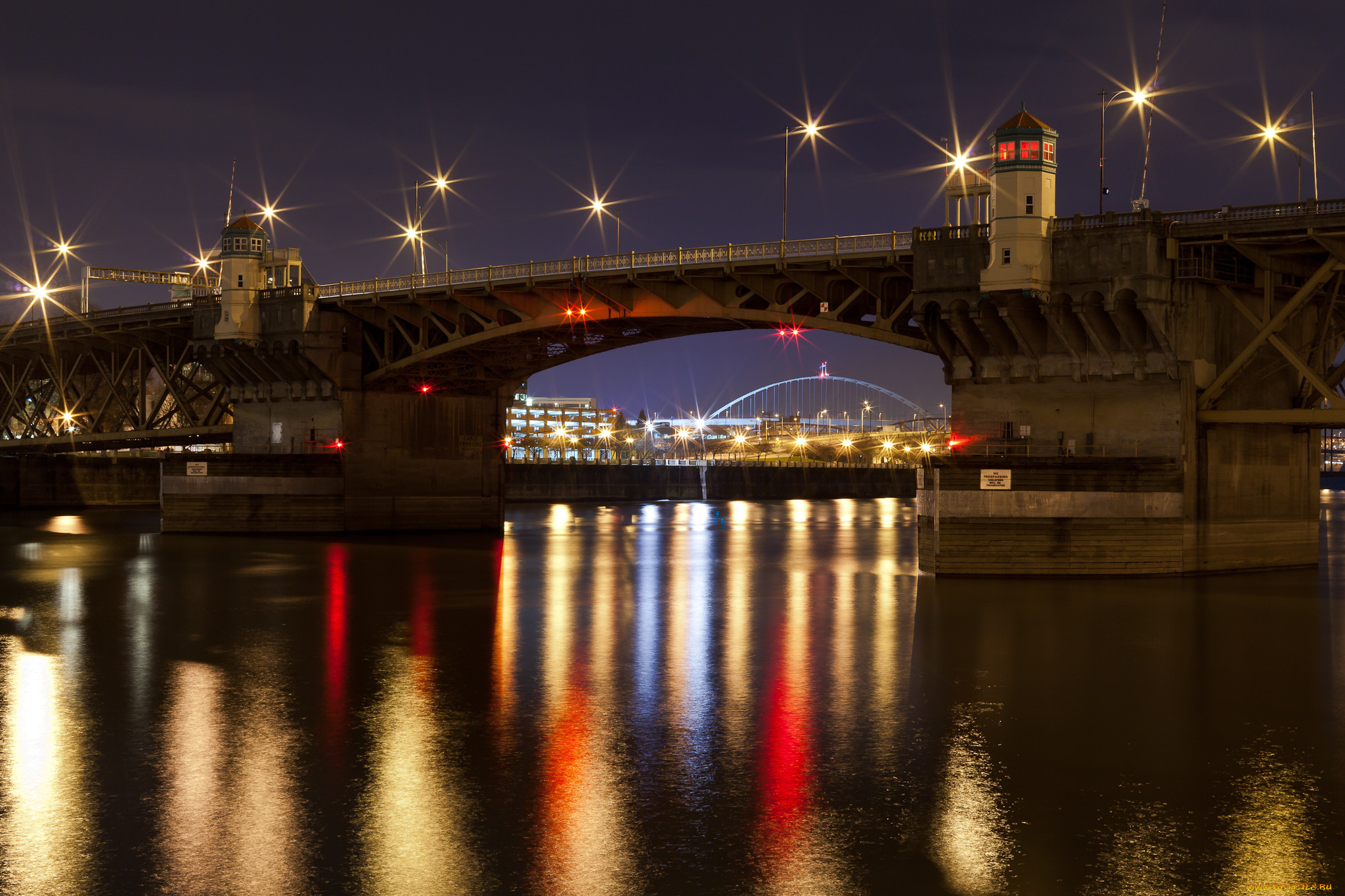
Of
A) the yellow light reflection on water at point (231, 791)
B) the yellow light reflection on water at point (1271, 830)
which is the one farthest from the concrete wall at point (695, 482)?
the yellow light reflection on water at point (1271, 830)

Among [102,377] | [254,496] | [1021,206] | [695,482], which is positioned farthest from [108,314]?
[695,482]

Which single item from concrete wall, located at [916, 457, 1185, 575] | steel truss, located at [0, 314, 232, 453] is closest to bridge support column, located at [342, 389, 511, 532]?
steel truss, located at [0, 314, 232, 453]

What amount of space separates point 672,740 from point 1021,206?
29533 millimetres

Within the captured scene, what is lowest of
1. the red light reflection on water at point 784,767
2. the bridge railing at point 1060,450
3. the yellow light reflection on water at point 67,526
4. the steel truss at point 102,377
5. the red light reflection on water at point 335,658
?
the red light reflection on water at point 784,767

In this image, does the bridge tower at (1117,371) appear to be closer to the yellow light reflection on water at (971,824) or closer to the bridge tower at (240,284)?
the yellow light reflection on water at (971,824)

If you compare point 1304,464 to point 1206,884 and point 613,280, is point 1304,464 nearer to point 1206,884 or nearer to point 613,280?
point 613,280

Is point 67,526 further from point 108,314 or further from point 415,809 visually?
point 415,809

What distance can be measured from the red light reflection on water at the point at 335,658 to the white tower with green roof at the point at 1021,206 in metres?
24.4

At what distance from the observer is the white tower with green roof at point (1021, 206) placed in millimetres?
42438

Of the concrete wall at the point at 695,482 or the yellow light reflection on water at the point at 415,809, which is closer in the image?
the yellow light reflection on water at the point at 415,809

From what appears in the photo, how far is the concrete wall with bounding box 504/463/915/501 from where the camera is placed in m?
125

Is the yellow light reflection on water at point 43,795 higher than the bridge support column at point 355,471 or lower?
lower

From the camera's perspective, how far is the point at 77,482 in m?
101

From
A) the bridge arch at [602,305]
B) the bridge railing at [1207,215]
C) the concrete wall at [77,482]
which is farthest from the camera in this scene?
the concrete wall at [77,482]
